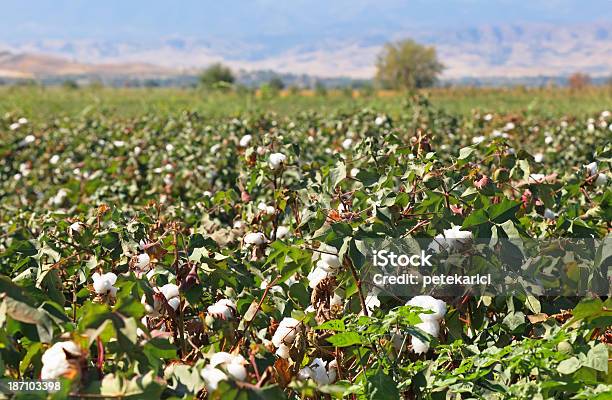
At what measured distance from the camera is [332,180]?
1990mm

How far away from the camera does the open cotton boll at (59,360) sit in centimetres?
98

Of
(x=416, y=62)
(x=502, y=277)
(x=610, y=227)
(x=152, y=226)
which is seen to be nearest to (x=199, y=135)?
(x=152, y=226)

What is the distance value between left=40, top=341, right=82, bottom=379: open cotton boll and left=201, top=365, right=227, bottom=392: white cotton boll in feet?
0.58

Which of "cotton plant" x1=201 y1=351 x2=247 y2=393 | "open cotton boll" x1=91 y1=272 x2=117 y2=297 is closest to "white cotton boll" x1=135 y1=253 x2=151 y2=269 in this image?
"open cotton boll" x1=91 y1=272 x2=117 y2=297

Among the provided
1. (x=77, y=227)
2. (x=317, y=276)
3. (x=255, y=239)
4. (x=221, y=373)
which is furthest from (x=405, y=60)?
(x=221, y=373)

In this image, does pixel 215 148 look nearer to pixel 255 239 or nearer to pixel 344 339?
pixel 255 239

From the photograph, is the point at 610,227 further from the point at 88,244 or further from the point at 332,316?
the point at 88,244

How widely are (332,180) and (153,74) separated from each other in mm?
184138

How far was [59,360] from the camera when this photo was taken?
0.99m

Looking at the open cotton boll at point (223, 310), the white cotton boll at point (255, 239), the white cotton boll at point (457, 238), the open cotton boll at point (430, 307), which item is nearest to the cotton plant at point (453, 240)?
the white cotton boll at point (457, 238)

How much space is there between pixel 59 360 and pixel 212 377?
21 cm

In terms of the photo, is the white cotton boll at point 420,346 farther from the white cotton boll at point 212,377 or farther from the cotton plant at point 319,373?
the white cotton boll at point 212,377

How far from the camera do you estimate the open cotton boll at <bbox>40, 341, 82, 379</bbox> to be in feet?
3.22

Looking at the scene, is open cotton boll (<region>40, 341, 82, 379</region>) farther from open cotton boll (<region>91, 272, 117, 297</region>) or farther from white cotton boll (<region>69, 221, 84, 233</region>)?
white cotton boll (<region>69, 221, 84, 233</region>)
